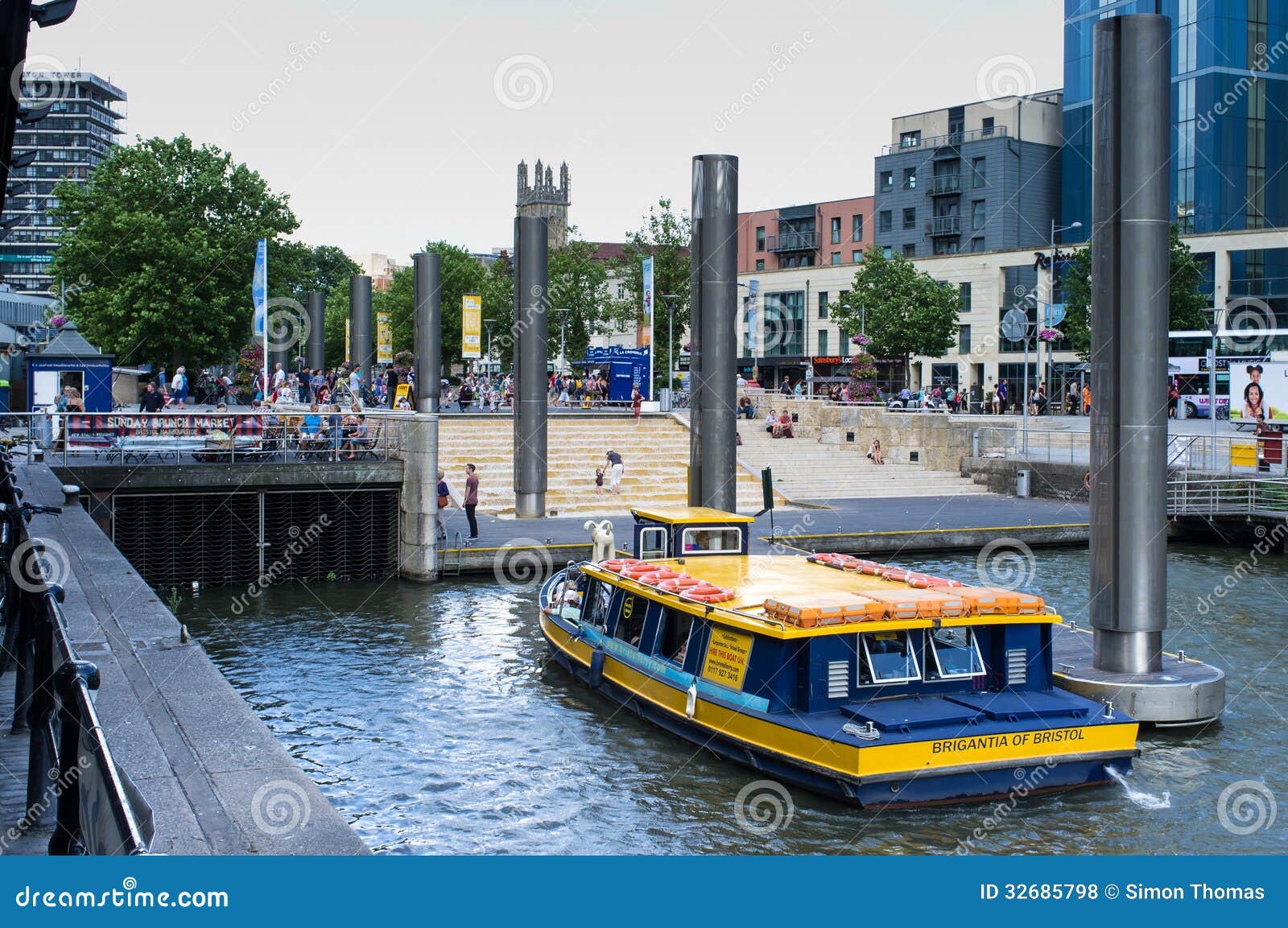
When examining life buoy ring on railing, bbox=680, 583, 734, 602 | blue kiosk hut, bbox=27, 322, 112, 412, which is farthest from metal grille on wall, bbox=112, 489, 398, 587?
life buoy ring on railing, bbox=680, 583, 734, 602

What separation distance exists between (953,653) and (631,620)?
15.7 feet

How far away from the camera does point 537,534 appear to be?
30281mm

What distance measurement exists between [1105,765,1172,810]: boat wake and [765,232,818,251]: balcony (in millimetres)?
81035

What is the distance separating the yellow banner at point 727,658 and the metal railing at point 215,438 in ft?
45.3

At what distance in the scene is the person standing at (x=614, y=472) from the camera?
116 ft

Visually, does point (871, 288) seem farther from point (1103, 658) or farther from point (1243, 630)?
point (1103, 658)

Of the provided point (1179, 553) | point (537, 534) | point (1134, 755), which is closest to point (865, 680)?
point (1134, 755)

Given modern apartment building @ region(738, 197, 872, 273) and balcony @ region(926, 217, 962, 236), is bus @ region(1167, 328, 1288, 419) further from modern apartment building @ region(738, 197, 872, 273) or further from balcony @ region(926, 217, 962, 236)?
modern apartment building @ region(738, 197, 872, 273)

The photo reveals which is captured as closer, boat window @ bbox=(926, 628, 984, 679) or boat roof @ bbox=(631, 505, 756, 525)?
boat window @ bbox=(926, 628, 984, 679)

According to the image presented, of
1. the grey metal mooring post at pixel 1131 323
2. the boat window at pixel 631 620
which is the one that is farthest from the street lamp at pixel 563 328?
the grey metal mooring post at pixel 1131 323

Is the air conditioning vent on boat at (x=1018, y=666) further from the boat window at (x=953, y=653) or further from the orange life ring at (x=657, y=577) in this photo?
the orange life ring at (x=657, y=577)

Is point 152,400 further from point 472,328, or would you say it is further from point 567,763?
point 567,763

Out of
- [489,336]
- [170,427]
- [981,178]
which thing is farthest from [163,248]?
[981,178]

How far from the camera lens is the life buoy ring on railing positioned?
15907 millimetres
